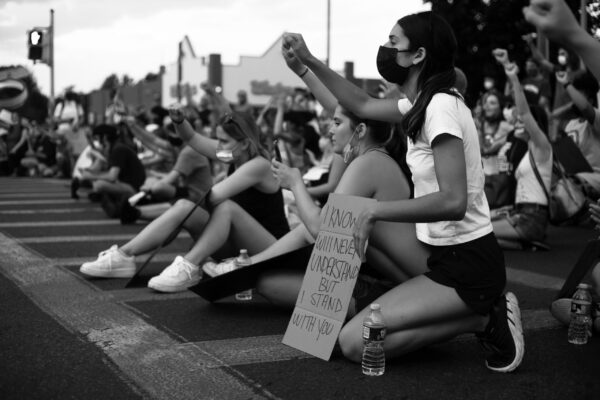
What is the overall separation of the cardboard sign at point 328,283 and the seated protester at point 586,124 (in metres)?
2.83

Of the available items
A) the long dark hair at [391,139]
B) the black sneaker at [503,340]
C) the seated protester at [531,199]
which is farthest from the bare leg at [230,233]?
the seated protester at [531,199]

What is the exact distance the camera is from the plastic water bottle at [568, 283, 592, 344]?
4.43 metres

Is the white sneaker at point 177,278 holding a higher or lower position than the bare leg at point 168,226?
lower

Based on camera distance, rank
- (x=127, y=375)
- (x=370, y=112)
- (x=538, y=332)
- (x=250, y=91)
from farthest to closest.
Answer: (x=250, y=91), (x=538, y=332), (x=370, y=112), (x=127, y=375)

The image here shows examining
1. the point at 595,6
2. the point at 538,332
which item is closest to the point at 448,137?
the point at 538,332

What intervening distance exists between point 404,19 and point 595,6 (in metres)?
A: 12.6

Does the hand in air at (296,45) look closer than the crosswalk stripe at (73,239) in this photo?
Yes

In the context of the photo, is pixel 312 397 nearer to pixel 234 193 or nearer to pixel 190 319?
pixel 190 319

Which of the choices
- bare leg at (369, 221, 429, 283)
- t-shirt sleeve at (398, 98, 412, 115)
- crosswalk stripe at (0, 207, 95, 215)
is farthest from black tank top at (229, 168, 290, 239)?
crosswalk stripe at (0, 207, 95, 215)

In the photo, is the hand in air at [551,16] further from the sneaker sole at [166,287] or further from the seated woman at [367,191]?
the sneaker sole at [166,287]

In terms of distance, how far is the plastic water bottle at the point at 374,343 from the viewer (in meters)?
→ 3.83

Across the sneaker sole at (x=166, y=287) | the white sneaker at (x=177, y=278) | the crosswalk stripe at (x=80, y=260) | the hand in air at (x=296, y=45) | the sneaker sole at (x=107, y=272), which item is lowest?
the crosswalk stripe at (x=80, y=260)

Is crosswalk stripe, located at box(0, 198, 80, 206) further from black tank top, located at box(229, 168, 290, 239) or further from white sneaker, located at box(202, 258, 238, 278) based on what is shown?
white sneaker, located at box(202, 258, 238, 278)

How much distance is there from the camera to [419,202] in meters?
3.66
